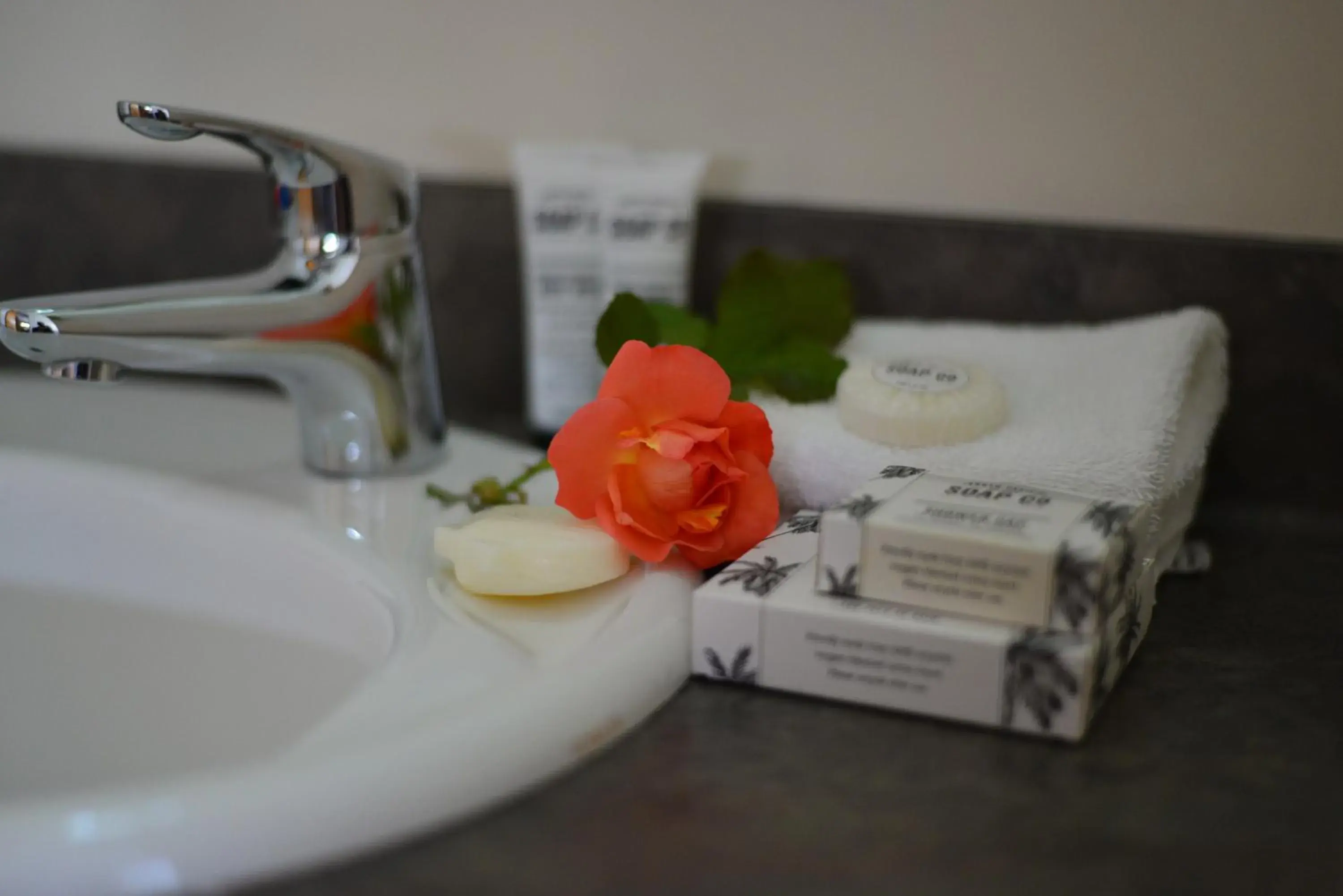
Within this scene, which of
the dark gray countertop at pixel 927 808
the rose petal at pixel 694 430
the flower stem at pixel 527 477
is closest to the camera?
the dark gray countertop at pixel 927 808

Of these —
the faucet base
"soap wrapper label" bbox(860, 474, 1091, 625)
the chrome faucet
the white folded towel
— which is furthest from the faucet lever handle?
"soap wrapper label" bbox(860, 474, 1091, 625)

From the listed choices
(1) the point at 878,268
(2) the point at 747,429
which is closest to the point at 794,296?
(1) the point at 878,268

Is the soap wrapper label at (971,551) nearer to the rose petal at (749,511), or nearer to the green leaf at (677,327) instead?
the rose petal at (749,511)

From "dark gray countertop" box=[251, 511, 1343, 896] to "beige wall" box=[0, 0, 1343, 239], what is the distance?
29 centimetres

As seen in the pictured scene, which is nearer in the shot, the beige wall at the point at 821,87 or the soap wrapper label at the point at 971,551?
the soap wrapper label at the point at 971,551

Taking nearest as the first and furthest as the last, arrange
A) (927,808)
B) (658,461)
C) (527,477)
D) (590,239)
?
(927,808), (658,461), (527,477), (590,239)

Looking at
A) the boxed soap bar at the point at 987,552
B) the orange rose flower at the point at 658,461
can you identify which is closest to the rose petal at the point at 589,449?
the orange rose flower at the point at 658,461

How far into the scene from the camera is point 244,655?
59cm

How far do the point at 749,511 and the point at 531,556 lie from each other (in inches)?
3.6

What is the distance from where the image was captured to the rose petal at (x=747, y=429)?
0.51 m

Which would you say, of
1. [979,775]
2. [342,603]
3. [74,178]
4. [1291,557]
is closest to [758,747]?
[979,775]

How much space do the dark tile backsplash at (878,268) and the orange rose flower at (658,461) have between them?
0.24 m

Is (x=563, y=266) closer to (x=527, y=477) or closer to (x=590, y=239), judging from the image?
(x=590, y=239)

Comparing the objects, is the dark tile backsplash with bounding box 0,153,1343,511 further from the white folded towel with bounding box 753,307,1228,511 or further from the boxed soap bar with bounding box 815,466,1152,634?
the boxed soap bar with bounding box 815,466,1152,634
